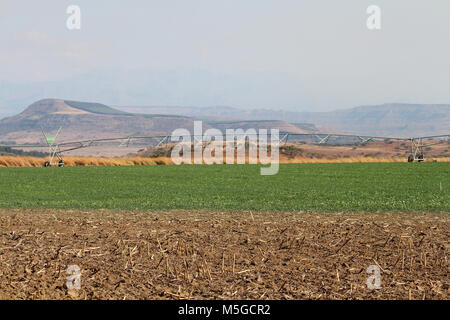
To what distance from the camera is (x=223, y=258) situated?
9.11m

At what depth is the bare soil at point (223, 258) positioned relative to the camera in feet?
25.6

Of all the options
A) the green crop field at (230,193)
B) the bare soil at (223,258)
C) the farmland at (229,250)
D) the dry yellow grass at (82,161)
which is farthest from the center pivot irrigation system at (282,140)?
the bare soil at (223,258)

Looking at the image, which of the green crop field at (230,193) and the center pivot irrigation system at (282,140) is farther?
the center pivot irrigation system at (282,140)

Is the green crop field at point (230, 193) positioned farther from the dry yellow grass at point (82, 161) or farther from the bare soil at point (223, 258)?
the dry yellow grass at point (82, 161)

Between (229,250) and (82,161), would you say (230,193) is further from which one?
(82,161)

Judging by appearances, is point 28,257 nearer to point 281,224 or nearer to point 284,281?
point 284,281

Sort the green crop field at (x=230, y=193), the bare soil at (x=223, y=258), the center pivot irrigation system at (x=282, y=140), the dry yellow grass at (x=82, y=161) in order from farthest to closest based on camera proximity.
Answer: the dry yellow grass at (x=82, y=161)
the center pivot irrigation system at (x=282, y=140)
the green crop field at (x=230, y=193)
the bare soil at (x=223, y=258)

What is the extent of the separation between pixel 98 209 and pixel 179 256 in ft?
25.1

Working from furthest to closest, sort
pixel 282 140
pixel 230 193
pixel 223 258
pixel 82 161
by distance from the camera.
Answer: pixel 282 140, pixel 82 161, pixel 230 193, pixel 223 258

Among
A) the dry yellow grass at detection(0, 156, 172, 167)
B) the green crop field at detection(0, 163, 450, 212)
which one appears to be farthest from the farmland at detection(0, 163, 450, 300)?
the dry yellow grass at detection(0, 156, 172, 167)

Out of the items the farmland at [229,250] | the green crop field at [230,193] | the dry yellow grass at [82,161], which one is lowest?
the dry yellow grass at [82,161]

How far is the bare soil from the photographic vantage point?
307 inches

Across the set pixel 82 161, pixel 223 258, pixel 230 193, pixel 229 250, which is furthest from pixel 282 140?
pixel 223 258

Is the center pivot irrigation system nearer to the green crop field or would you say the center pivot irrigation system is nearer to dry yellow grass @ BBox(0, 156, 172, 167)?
dry yellow grass @ BBox(0, 156, 172, 167)
